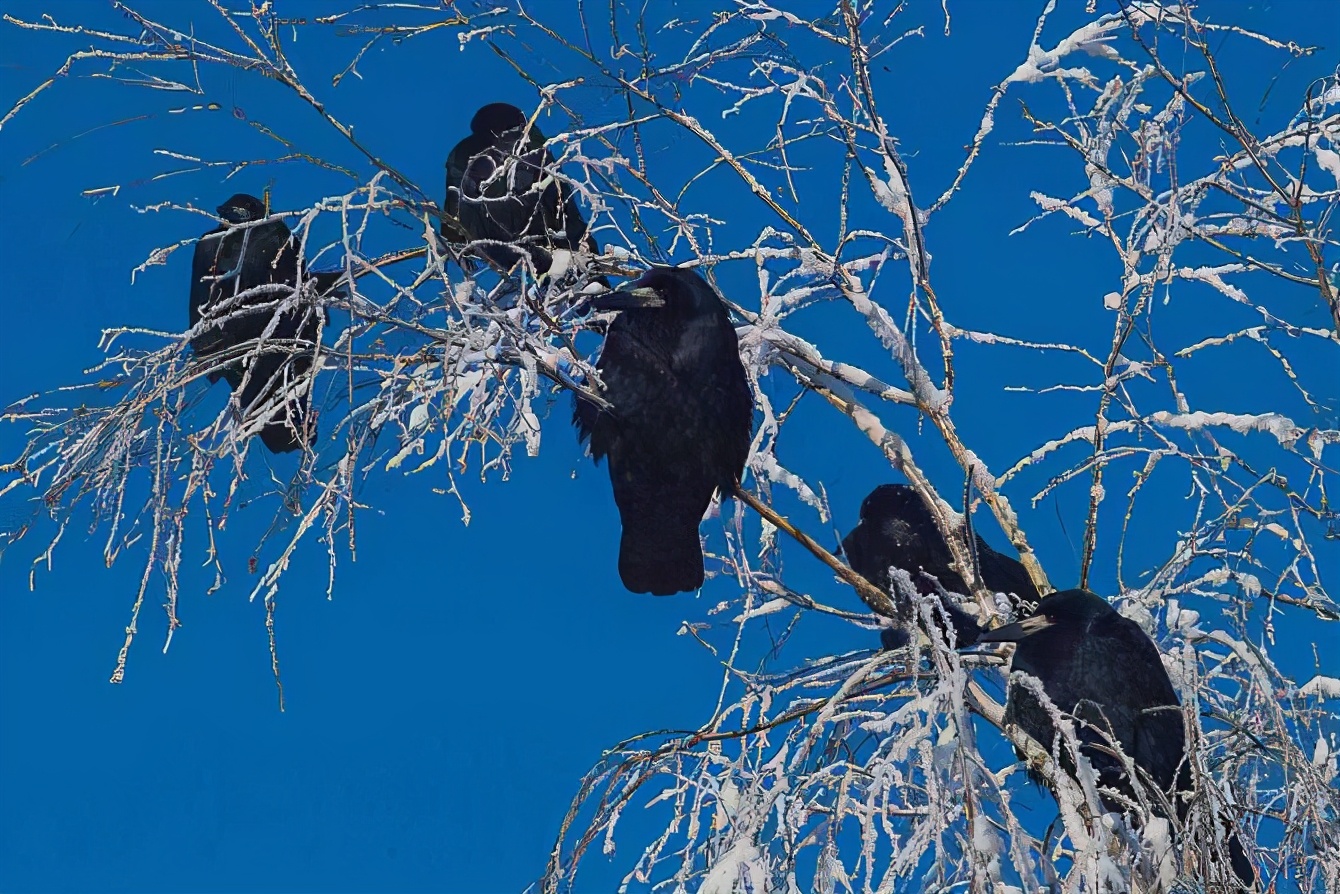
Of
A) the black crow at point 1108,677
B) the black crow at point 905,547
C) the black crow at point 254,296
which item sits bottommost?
the black crow at point 1108,677

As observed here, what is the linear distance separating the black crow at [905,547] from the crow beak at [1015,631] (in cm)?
56

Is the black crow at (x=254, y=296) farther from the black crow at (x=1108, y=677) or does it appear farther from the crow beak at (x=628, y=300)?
the black crow at (x=1108, y=677)

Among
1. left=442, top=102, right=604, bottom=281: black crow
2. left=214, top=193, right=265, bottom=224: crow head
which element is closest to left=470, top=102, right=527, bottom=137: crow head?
left=442, top=102, right=604, bottom=281: black crow

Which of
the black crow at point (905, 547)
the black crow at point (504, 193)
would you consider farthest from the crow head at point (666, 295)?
the black crow at point (905, 547)

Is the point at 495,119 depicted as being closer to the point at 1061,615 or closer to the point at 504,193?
the point at 504,193

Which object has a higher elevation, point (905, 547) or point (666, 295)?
point (666, 295)

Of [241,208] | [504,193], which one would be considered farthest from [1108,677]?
[241,208]

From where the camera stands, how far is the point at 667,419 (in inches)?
103

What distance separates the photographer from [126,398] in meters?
2.06

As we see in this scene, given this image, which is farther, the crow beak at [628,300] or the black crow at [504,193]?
the black crow at [504,193]

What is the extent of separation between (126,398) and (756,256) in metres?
1.13

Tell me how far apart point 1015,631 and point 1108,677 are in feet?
0.62

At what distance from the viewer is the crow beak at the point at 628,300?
8.41 ft

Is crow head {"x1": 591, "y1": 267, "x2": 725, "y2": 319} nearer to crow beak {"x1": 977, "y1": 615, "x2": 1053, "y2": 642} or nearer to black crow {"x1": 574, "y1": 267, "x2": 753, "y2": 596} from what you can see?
black crow {"x1": 574, "y1": 267, "x2": 753, "y2": 596}
